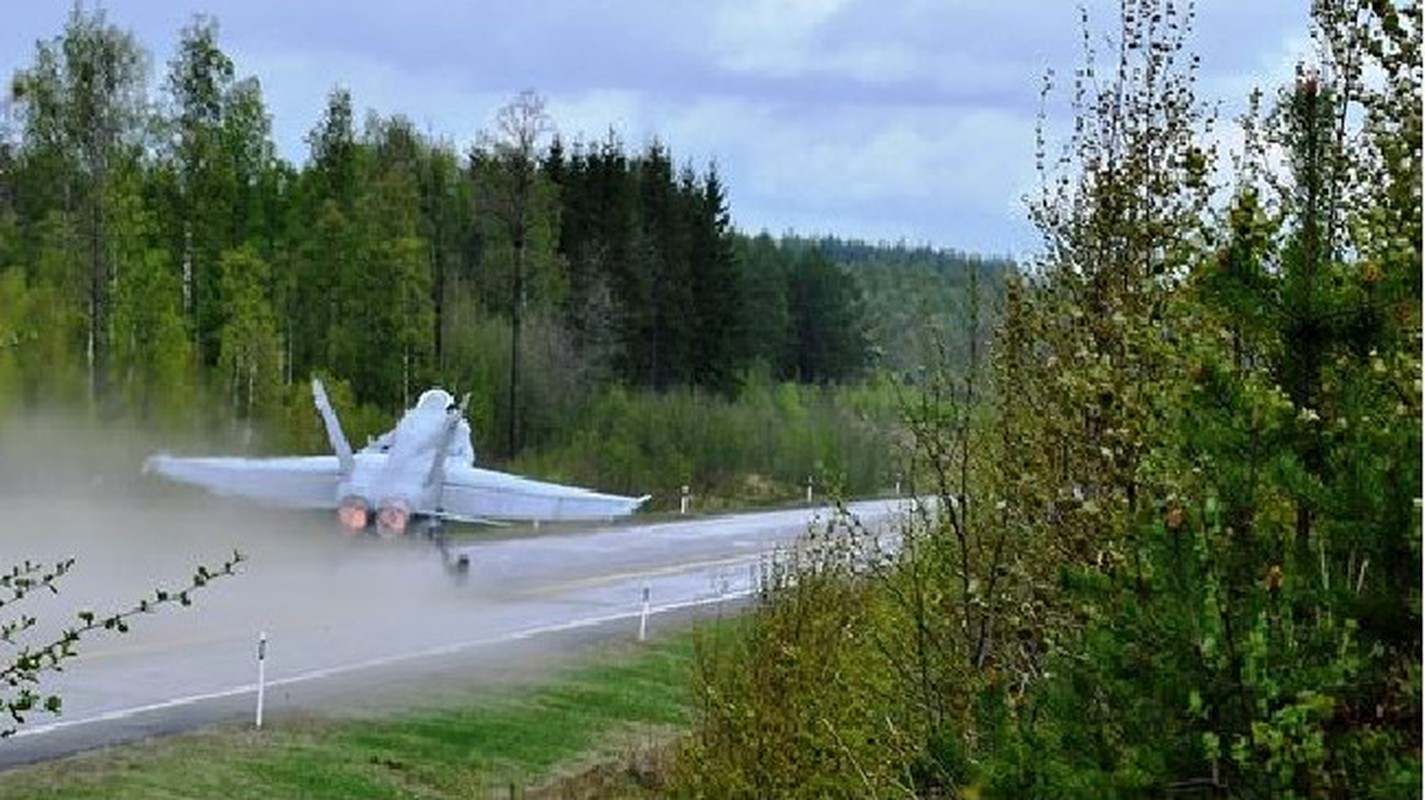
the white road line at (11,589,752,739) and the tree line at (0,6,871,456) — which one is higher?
the tree line at (0,6,871,456)

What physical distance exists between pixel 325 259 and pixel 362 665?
35.7m

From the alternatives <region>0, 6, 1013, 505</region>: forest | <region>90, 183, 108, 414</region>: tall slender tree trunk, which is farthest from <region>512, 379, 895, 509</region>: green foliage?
<region>90, 183, 108, 414</region>: tall slender tree trunk

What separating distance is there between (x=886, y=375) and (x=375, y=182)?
53.0m

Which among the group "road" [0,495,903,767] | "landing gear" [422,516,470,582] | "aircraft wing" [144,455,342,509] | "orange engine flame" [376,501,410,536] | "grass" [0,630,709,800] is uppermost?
"aircraft wing" [144,455,342,509]

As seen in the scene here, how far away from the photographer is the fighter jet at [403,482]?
119 ft

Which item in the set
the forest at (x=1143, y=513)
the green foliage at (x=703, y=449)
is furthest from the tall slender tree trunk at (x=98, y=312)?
the forest at (x=1143, y=513)

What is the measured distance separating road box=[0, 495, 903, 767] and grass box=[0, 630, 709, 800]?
2.74 ft

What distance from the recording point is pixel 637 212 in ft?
262

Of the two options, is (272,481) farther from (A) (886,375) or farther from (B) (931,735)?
(B) (931,735)

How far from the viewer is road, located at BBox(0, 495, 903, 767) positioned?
80.5 ft

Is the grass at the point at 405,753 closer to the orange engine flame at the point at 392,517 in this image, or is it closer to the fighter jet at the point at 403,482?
the orange engine flame at the point at 392,517

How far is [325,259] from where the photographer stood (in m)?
61.9

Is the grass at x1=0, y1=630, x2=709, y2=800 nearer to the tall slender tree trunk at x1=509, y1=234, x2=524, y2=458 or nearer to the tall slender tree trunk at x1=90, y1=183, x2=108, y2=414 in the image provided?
the tall slender tree trunk at x1=90, y1=183, x2=108, y2=414

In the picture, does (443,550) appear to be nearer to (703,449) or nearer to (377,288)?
(377,288)
